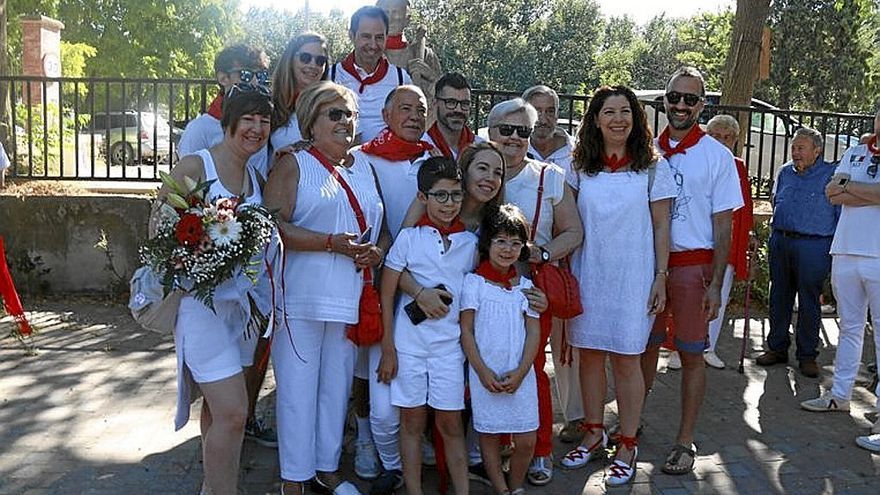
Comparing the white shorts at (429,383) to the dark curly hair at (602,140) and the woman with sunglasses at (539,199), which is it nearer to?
the woman with sunglasses at (539,199)

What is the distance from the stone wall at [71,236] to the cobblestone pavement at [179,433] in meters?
1.33

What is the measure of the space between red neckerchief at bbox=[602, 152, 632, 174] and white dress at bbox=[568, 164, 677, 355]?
4cm

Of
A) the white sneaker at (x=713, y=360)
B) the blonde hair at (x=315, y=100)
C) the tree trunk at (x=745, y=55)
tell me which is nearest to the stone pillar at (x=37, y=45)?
the tree trunk at (x=745, y=55)

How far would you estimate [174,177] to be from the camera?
3.65 metres

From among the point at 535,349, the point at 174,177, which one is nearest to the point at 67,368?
the point at 174,177

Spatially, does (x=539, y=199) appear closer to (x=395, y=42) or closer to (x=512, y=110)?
(x=512, y=110)

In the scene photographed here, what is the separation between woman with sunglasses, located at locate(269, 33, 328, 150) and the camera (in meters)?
4.64

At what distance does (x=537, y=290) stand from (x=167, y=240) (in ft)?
5.97

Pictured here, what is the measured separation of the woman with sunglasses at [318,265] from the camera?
3.99m

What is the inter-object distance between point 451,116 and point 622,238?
1.11 meters

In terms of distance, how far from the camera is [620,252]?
450 cm

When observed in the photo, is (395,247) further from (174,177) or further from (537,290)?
(174,177)

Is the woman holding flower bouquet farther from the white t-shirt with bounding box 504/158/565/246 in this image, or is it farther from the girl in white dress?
the white t-shirt with bounding box 504/158/565/246

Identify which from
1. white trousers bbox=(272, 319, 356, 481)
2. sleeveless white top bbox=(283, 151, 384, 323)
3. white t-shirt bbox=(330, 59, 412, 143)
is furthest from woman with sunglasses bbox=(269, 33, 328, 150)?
white trousers bbox=(272, 319, 356, 481)
